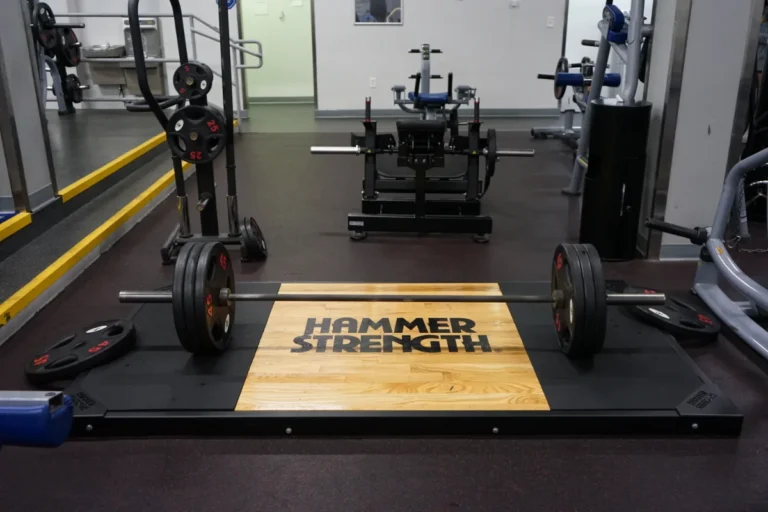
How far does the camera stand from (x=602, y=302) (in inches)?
79.4

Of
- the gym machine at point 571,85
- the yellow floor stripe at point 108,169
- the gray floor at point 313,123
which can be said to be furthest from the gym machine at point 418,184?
the gray floor at point 313,123

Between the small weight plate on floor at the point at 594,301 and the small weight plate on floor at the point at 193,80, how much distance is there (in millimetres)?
1923

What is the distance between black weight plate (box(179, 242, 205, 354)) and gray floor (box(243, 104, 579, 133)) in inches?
211

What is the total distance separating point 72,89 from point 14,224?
4440mm

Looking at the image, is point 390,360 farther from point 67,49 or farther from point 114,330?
point 67,49

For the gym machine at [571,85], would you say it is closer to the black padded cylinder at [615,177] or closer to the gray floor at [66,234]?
the black padded cylinder at [615,177]

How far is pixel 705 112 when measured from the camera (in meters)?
3.12

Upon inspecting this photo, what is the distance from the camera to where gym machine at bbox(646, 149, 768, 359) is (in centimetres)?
236

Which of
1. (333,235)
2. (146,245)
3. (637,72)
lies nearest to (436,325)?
(333,235)

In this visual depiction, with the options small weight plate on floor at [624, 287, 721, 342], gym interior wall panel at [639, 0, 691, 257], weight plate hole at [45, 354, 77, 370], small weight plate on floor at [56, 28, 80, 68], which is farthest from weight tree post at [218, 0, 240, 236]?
small weight plate on floor at [56, 28, 80, 68]

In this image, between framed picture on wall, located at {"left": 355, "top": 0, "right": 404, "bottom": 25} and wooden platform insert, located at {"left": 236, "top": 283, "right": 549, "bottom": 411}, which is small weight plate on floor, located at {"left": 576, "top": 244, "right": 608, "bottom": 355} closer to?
wooden platform insert, located at {"left": 236, "top": 283, "right": 549, "bottom": 411}

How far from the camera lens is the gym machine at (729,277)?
92.8 inches

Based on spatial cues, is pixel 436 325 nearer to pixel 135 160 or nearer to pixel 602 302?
pixel 602 302

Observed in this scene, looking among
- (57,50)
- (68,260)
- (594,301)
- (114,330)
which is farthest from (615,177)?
(57,50)
